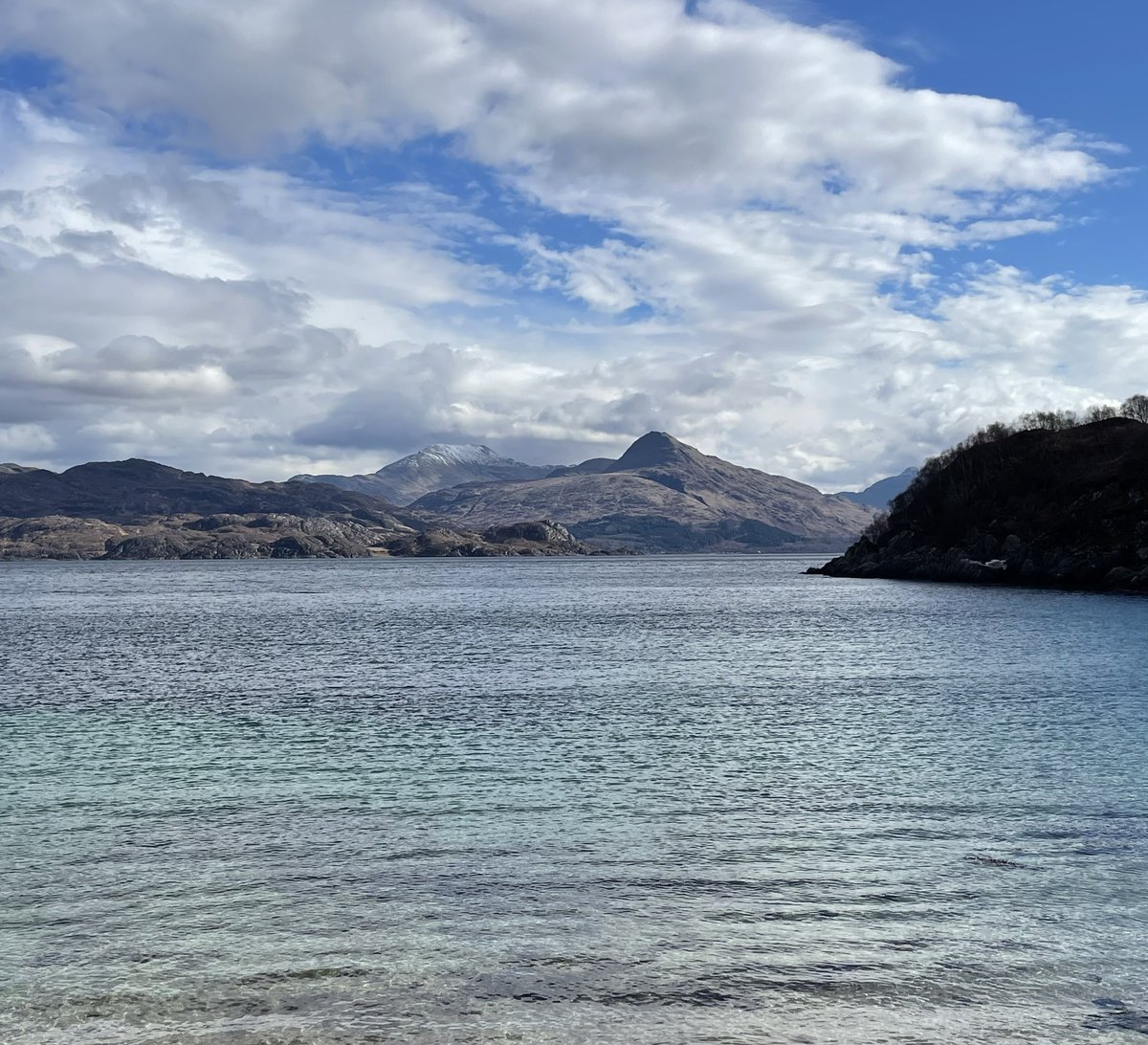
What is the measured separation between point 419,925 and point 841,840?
409 inches

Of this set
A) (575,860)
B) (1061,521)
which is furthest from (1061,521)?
(575,860)

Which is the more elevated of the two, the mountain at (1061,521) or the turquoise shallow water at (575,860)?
the mountain at (1061,521)

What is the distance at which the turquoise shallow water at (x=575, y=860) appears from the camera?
1323 cm

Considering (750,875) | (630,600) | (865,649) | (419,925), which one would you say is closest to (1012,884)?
(750,875)

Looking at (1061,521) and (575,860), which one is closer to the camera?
(575,860)

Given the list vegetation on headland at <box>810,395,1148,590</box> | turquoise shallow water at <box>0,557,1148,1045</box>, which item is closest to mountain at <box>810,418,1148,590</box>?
vegetation on headland at <box>810,395,1148,590</box>

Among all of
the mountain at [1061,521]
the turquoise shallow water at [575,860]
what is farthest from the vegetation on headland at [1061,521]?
the turquoise shallow water at [575,860]

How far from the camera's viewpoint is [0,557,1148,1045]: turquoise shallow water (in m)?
13.2

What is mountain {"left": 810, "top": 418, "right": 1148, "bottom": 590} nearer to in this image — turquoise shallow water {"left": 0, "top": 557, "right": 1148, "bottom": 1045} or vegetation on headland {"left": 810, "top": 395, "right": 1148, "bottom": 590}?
vegetation on headland {"left": 810, "top": 395, "right": 1148, "bottom": 590}

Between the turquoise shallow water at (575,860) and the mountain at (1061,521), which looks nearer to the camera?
the turquoise shallow water at (575,860)

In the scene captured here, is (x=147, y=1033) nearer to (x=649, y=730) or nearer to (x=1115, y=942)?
(x=1115, y=942)

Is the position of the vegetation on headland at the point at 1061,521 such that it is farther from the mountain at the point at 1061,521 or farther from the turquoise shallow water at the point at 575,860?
the turquoise shallow water at the point at 575,860

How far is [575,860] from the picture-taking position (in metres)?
20.6

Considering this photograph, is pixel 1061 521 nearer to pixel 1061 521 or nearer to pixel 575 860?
pixel 1061 521
